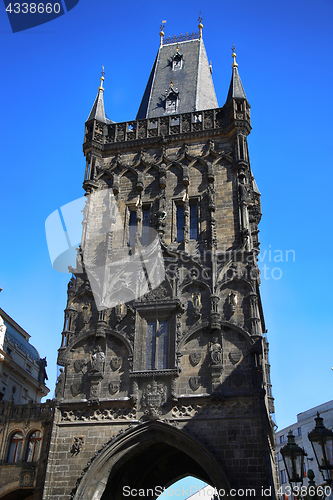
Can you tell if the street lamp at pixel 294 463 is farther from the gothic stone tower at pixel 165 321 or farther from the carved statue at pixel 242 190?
the carved statue at pixel 242 190

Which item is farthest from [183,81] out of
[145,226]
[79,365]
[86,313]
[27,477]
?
[27,477]

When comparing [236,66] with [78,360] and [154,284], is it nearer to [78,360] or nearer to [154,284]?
[154,284]

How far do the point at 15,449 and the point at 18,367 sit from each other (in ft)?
29.8

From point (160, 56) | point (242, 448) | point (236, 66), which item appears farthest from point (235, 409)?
point (160, 56)

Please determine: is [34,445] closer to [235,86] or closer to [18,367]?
[18,367]

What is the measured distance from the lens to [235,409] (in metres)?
17.7

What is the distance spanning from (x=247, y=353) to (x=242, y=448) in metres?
3.26

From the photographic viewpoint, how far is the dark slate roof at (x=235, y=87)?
24.6 metres

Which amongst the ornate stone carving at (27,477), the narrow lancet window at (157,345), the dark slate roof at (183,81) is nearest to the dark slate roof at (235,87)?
the dark slate roof at (183,81)

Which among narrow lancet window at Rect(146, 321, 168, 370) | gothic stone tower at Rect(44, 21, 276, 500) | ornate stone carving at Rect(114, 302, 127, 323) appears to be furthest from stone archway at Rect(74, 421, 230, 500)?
ornate stone carving at Rect(114, 302, 127, 323)

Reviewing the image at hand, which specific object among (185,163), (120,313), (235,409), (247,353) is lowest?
(235,409)

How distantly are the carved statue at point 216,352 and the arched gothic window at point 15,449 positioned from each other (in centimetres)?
928

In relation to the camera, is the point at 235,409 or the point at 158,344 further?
the point at 158,344

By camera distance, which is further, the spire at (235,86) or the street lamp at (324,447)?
the spire at (235,86)
